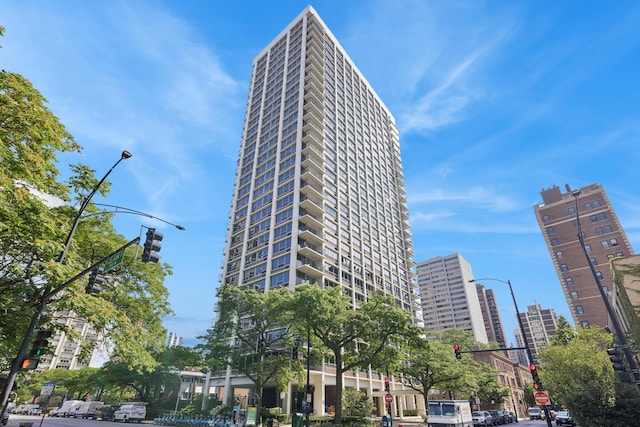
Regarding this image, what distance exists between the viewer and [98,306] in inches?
523

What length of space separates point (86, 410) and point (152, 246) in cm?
5623

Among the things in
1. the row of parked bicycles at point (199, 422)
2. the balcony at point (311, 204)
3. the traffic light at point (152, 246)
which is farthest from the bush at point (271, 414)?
the traffic light at point (152, 246)

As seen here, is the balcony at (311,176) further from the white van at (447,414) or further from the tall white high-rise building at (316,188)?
the white van at (447,414)

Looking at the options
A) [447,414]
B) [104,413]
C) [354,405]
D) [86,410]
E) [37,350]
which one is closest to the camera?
[37,350]

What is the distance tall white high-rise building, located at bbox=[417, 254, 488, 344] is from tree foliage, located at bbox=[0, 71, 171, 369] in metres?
150

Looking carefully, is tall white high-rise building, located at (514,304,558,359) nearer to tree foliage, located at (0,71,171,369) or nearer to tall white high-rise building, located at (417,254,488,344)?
tall white high-rise building, located at (417,254,488,344)

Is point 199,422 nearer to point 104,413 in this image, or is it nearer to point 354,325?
point 354,325

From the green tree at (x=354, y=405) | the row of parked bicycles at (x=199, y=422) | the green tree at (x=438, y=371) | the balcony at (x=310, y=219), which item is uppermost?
the balcony at (x=310, y=219)

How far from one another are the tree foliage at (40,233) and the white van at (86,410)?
133ft

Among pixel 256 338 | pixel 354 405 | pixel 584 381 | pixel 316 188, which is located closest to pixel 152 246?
pixel 584 381

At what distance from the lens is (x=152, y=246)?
11.4 metres

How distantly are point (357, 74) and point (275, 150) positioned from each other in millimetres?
38511

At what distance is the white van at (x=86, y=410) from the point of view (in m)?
49.2

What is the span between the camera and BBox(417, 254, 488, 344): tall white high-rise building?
491 feet
